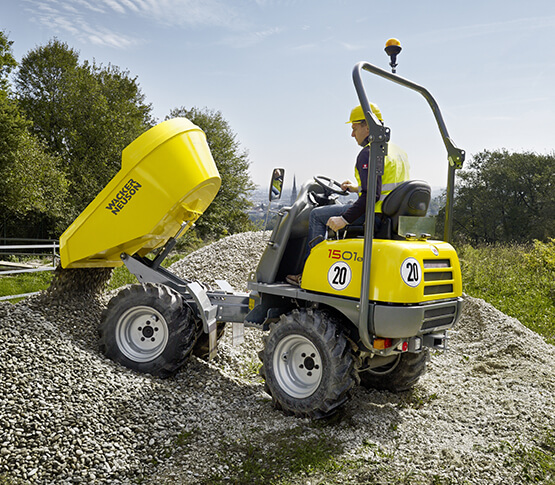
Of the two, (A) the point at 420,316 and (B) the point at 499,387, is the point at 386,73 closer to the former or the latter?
(A) the point at 420,316

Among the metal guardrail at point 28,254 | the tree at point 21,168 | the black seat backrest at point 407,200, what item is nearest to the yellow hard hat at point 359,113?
the black seat backrest at point 407,200

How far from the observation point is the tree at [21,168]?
18.0 m

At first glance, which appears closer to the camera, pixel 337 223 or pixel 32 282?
pixel 337 223

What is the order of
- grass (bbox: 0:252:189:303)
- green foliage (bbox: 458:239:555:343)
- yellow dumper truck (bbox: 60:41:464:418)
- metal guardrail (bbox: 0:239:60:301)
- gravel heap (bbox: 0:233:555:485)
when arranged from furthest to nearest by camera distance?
grass (bbox: 0:252:189:303) < metal guardrail (bbox: 0:239:60:301) < green foliage (bbox: 458:239:555:343) < yellow dumper truck (bbox: 60:41:464:418) < gravel heap (bbox: 0:233:555:485)

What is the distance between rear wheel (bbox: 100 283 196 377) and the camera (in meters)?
5.26

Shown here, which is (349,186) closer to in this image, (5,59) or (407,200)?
(407,200)

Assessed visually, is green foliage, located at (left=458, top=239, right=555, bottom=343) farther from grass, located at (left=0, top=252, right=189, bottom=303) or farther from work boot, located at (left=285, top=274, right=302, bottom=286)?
grass, located at (left=0, top=252, right=189, bottom=303)

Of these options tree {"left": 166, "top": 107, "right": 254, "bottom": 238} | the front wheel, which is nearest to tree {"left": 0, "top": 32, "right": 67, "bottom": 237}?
tree {"left": 166, "top": 107, "right": 254, "bottom": 238}

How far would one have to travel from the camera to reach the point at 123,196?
214 inches

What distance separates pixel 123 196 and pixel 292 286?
6.81ft

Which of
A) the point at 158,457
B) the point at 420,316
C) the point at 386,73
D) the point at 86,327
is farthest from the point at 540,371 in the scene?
the point at 86,327

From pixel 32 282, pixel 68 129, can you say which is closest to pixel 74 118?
pixel 68 129

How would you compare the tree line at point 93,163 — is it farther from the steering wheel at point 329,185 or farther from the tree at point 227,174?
the steering wheel at point 329,185

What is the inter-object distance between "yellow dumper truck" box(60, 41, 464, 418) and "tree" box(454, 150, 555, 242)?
26761 millimetres
